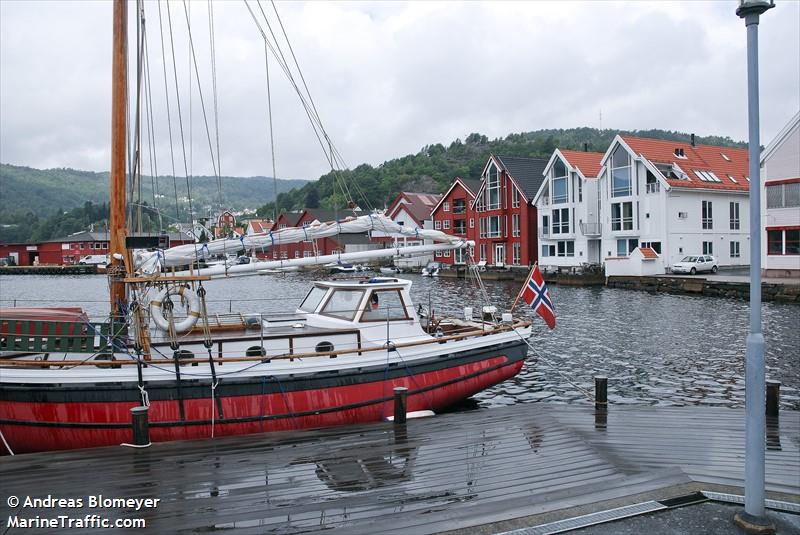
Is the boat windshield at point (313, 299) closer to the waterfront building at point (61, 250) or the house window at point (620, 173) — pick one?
the house window at point (620, 173)

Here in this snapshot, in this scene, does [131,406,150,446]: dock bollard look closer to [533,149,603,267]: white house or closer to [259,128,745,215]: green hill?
[533,149,603,267]: white house

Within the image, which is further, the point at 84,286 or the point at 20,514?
the point at 84,286

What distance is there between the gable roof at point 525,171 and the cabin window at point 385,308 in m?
51.0

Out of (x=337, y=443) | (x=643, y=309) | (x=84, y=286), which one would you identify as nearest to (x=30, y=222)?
(x=84, y=286)

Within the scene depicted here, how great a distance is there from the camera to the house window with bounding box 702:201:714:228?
50656mm

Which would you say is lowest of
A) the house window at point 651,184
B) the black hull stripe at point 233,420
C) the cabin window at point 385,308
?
the black hull stripe at point 233,420

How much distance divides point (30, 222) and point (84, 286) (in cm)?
12436

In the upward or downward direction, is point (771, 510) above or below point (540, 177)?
below

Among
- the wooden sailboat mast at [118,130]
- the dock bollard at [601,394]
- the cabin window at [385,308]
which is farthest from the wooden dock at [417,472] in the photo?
the wooden sailboat mast at [118,130]

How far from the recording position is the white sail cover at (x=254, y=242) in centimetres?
1284

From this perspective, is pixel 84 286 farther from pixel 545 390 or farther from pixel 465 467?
pixel 465 467

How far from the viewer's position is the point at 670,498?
6746mm

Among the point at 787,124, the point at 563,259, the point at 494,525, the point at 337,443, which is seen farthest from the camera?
the point at 563,259

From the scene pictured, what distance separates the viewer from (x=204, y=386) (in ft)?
37.8
